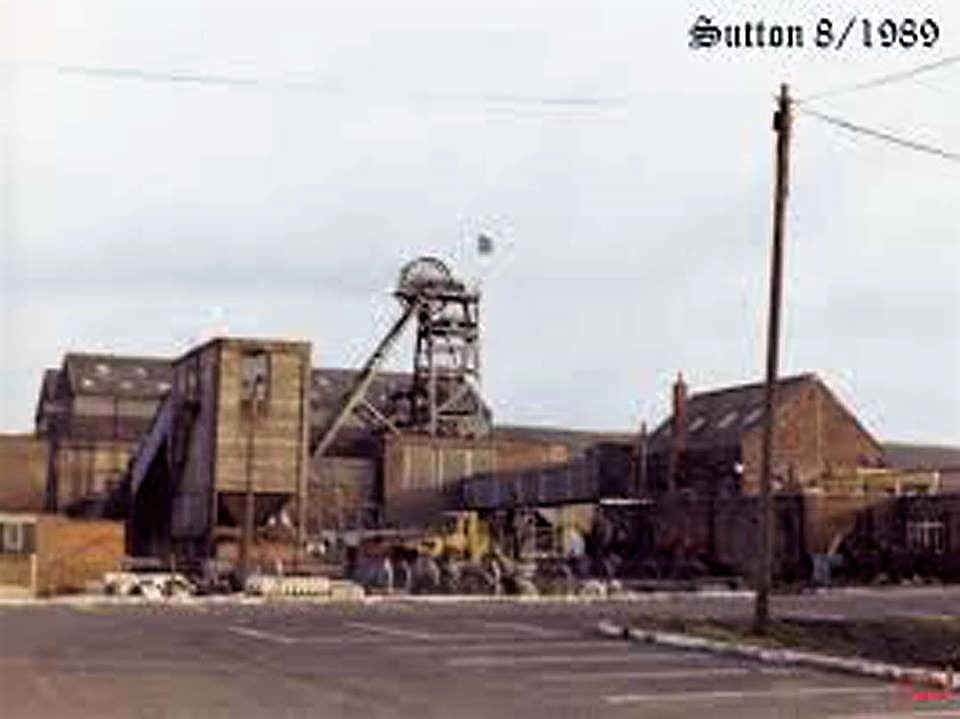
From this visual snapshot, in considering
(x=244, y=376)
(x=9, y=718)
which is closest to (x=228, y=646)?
(x=9, y=718)

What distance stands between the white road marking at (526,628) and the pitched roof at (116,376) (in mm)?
80541

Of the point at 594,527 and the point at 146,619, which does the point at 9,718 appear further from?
the point at 594,527

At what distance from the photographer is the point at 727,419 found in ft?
240

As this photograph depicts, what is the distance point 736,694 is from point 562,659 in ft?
13.6

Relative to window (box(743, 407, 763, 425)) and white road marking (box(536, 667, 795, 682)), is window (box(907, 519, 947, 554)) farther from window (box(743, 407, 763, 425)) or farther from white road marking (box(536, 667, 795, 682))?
white road marking (box(536, 667, 795, 682))

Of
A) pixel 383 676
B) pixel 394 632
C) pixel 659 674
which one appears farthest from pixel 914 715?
pixel 394 632

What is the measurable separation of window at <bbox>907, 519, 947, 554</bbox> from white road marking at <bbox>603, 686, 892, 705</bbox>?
39359 millimetres

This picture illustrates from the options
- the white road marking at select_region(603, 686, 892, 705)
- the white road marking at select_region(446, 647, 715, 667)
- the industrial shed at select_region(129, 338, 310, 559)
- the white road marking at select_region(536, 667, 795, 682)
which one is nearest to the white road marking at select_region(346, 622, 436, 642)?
the white road marking at select_region(446, 647, 715, 667)

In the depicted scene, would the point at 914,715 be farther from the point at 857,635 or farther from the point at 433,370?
the point at 433,370

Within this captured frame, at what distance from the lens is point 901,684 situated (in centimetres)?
1969

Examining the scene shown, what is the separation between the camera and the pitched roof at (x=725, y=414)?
6988 cm

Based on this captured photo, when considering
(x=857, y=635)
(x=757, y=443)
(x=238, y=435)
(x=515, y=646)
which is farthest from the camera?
(x=757, y=443)

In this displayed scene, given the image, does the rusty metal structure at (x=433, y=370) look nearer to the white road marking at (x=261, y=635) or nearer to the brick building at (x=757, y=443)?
the brick building at (x=757, y=443)

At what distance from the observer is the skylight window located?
72.3 m
